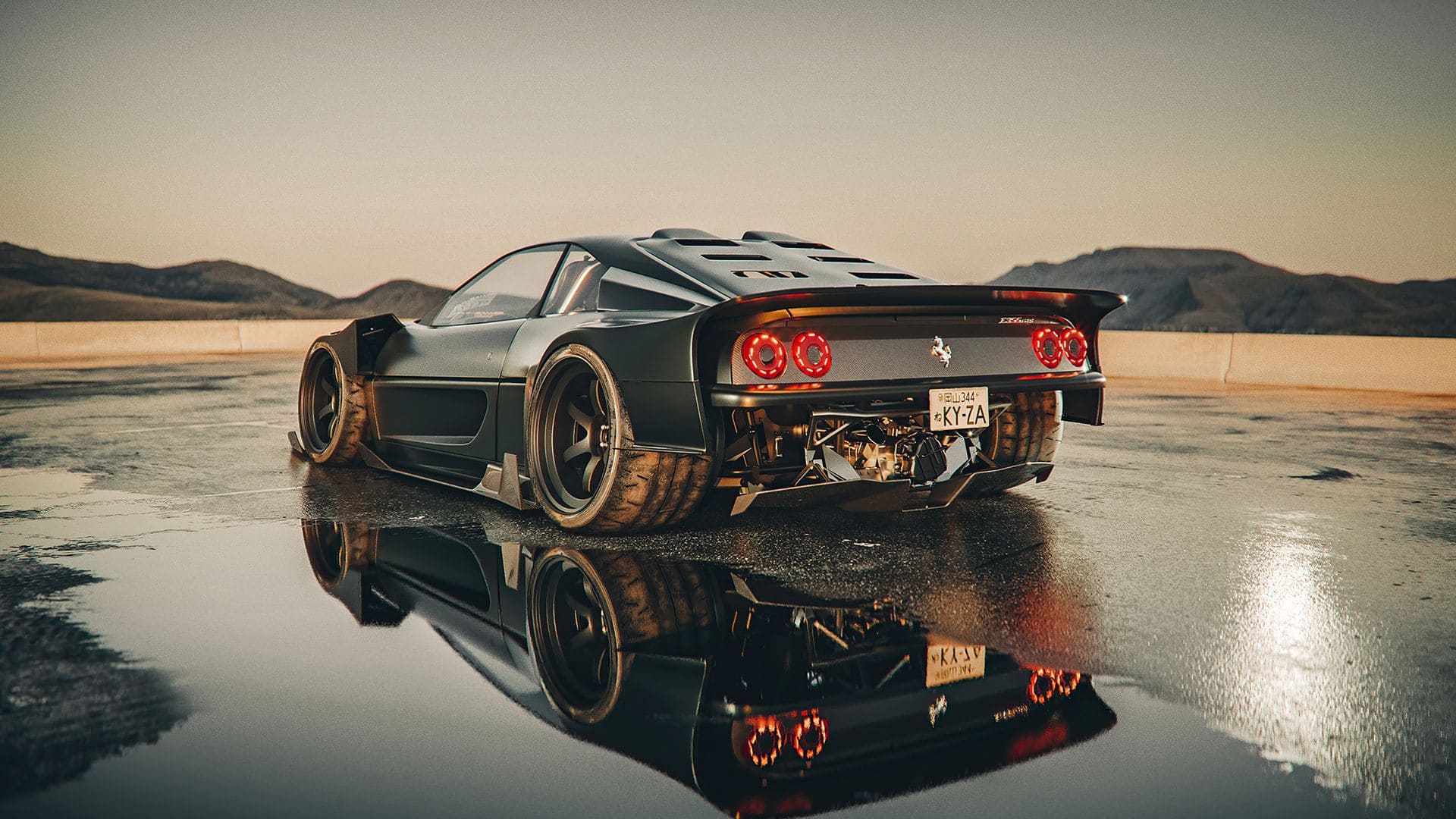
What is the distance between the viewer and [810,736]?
248cm

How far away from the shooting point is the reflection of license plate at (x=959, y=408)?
4312mm

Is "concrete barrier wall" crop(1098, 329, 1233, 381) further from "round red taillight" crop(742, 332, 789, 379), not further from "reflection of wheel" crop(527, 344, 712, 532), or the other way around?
"round red taillight" crop(742, 332, 789, 379)

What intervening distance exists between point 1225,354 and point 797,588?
13.6 meters

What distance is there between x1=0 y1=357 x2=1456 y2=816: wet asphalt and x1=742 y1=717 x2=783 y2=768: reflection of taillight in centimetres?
22

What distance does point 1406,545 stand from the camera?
15.2 feet

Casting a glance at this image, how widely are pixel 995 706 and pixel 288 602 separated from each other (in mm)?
2306

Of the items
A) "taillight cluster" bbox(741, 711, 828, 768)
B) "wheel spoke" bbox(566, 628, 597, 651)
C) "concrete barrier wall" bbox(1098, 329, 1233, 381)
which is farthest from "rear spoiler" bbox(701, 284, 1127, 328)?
"concrete barrier wall" bbox(1098, 329, 1233, 381)

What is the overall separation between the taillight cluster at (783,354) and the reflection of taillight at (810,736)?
166 cm

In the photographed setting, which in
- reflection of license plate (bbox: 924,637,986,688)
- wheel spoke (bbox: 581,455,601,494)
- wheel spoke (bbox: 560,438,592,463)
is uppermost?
wheel spoke (bbox: 560,438,592,463)

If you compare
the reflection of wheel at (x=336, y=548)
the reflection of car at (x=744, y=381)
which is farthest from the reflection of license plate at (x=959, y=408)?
the reflection of wheel at (x=336, y=548)

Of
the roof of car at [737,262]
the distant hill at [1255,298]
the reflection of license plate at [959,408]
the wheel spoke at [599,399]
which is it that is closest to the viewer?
the reflection of license plate at [959,408]

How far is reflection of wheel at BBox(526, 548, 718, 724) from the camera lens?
2855 millimetres

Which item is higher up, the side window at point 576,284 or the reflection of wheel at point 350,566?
the side window at point 576,284

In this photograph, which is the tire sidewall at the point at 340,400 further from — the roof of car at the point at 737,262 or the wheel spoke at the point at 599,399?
the wheel spoke at the point at 599,399
